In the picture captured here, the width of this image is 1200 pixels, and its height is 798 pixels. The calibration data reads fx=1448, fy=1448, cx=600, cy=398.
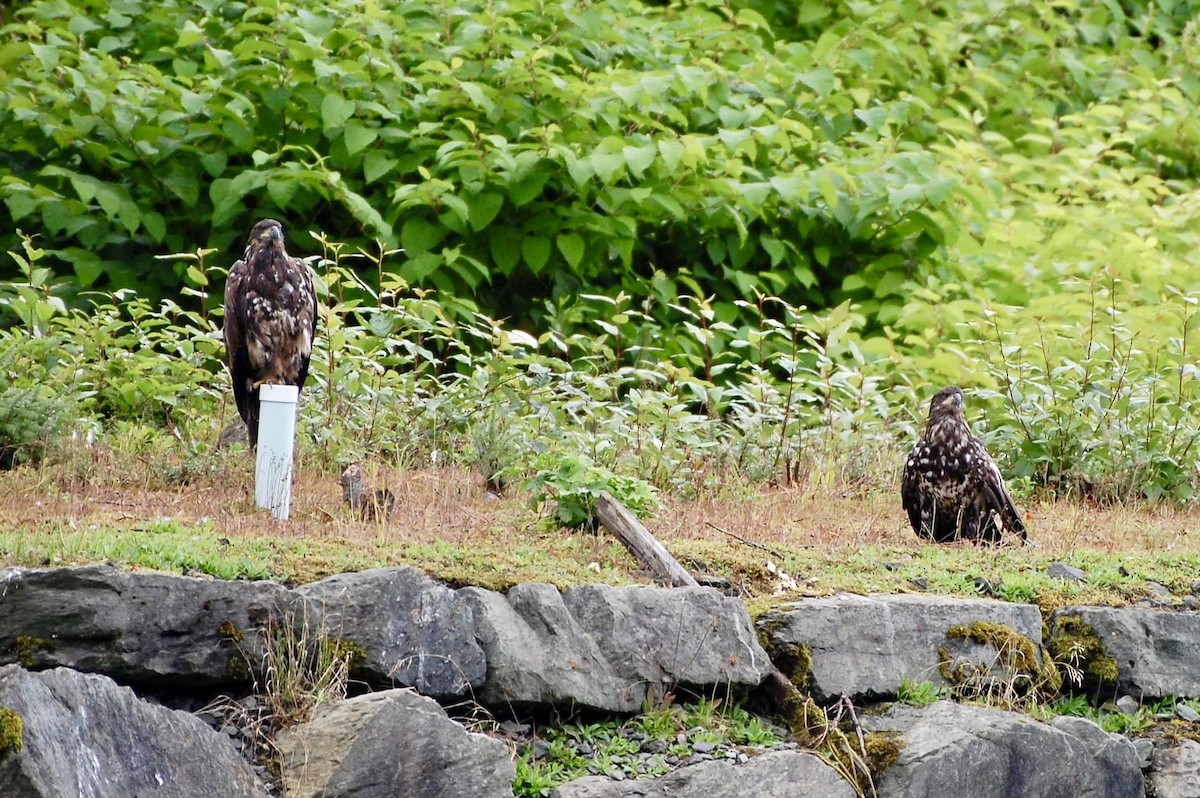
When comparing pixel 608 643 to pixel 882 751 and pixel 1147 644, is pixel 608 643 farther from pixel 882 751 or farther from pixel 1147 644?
pixel 1147 644

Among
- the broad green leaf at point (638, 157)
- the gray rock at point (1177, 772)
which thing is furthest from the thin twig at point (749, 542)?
the broad green leaf at point (638, 157)

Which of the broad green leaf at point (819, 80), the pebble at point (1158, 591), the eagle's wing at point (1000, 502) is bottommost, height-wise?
the pebble at point (1158, 591)

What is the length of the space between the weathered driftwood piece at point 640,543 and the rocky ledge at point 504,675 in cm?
30

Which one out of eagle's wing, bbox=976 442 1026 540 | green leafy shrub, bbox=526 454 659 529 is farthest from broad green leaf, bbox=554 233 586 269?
green leafy shrub, bbox=526 454 659 529

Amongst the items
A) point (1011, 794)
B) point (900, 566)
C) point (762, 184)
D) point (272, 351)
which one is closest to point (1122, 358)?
point (762, 184)

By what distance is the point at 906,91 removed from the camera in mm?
14703

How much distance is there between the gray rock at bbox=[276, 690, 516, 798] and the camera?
14.5 feet

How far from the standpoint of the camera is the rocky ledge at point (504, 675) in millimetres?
4227

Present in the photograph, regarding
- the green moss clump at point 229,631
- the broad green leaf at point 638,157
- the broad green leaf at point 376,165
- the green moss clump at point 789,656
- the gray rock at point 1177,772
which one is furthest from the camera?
the broad green leaf at point 376,165

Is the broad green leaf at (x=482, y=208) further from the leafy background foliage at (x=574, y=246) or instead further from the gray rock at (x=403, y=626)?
the gray rock at (x=403, y=626)

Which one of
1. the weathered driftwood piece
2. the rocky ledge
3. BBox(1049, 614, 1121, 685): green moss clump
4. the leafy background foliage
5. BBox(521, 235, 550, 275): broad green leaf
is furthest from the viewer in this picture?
BBox(521, 235, 550, 275): broad green leaf

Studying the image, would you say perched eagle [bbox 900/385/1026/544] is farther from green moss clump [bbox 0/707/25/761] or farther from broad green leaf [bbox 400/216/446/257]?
green moss clump [bbox 0/707/25/761]

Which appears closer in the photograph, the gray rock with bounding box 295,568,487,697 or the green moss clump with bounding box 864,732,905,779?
the gray rock with bounding box 295,568,487,697

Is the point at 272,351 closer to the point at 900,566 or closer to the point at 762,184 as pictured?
the point at 900,566
